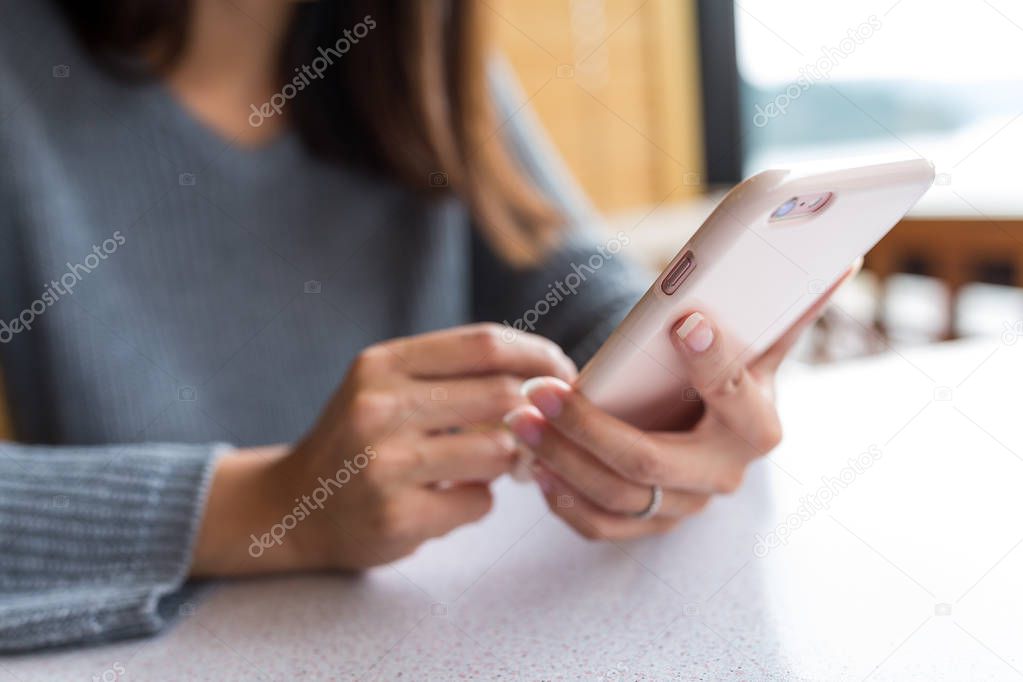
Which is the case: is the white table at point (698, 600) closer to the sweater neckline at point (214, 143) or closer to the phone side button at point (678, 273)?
the phone side button at point (678, 273)

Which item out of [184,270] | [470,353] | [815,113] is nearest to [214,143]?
[184,270]

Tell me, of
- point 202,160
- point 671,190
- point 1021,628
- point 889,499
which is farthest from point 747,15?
point 1021,628

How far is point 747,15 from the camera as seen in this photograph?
2.63 meters

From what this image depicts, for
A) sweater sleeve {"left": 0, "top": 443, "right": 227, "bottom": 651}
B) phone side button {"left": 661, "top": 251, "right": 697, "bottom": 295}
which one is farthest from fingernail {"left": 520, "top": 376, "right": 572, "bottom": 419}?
sweater sleeve {"left": 0, "top": 443, "right": 227, "bottom": 651}

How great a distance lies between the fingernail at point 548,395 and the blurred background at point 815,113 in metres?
0.74

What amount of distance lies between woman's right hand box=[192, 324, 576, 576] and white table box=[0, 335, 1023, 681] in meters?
0.03

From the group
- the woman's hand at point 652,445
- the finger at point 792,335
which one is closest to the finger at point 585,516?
the woman's hand at point 652,445

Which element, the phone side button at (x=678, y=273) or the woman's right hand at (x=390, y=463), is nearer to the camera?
the phone side button at (x=678, y=273)

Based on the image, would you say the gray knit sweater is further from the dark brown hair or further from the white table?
the white table

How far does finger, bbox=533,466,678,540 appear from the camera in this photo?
22.8 inches

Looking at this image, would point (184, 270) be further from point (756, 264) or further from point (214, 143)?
point (756, 264)

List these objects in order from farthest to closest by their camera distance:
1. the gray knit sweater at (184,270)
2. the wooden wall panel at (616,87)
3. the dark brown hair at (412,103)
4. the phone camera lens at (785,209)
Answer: the wooden wall panel at (616,87) < the dark brown hair at (412,103) < the gray knit sweater at (184,270) < the phone camera lens at (785,209)

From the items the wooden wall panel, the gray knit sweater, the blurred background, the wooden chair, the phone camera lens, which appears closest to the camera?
the phone camera lens

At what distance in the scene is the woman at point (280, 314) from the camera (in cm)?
56
